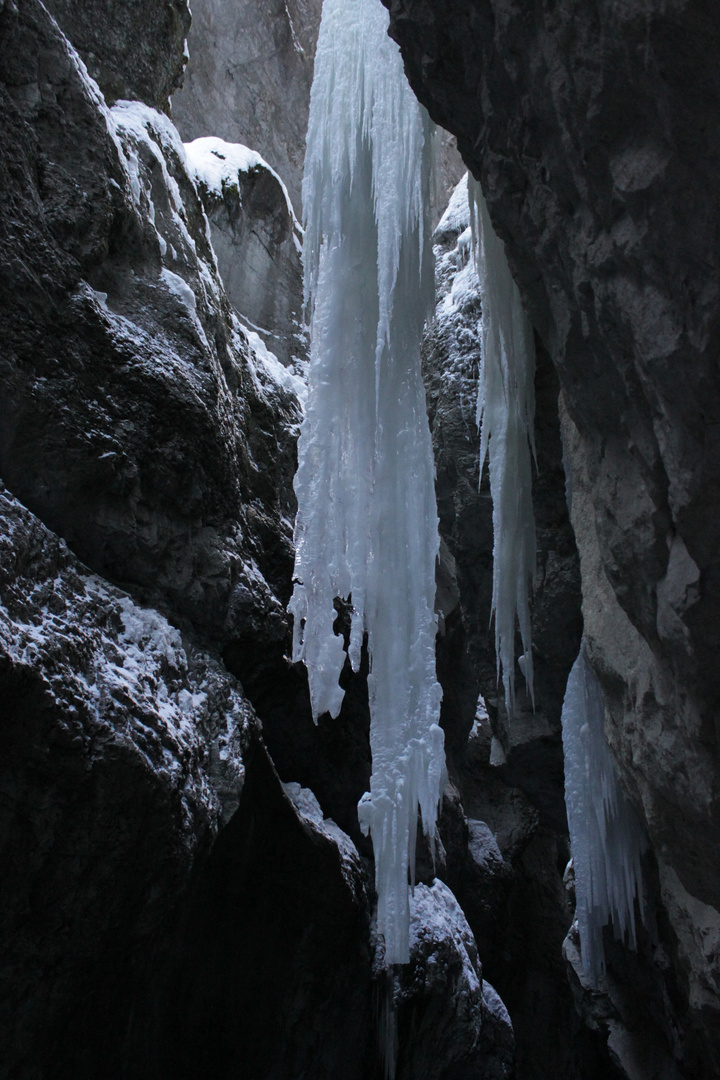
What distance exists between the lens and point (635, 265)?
2621mm

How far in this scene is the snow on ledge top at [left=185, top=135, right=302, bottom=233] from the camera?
391 inches

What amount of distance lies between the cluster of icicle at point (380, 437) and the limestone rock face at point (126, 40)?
3.01 meters

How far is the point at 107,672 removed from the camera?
4.65 meters

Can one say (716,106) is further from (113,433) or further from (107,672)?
(113,433)

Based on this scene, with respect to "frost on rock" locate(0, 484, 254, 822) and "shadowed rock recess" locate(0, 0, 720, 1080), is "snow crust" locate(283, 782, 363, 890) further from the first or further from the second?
"frost on rock" locate(0, 484, 254, 822)

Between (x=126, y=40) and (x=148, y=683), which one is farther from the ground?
(x=126, y=40)

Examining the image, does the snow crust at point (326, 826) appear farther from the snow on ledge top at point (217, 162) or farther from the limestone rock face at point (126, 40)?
the snow on ledge top at point (217, 162)

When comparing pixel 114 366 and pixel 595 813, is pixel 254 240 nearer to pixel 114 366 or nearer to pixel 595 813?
pixel 114 366

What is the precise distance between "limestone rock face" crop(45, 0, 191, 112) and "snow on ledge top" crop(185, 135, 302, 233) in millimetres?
2100

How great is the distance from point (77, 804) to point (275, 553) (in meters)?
3.25

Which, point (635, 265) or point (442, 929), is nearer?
point (635, 265)

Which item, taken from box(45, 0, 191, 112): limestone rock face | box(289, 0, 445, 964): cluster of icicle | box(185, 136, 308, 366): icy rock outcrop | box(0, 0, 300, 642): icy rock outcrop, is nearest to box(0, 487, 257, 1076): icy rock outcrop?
box(0, 0, 300, 642): icy rock outcrop

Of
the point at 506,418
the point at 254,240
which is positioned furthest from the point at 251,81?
the point at 506,418

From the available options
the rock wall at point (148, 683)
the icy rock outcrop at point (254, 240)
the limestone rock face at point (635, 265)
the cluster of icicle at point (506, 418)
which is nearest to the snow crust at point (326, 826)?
the rock wall at point (148, 683)
